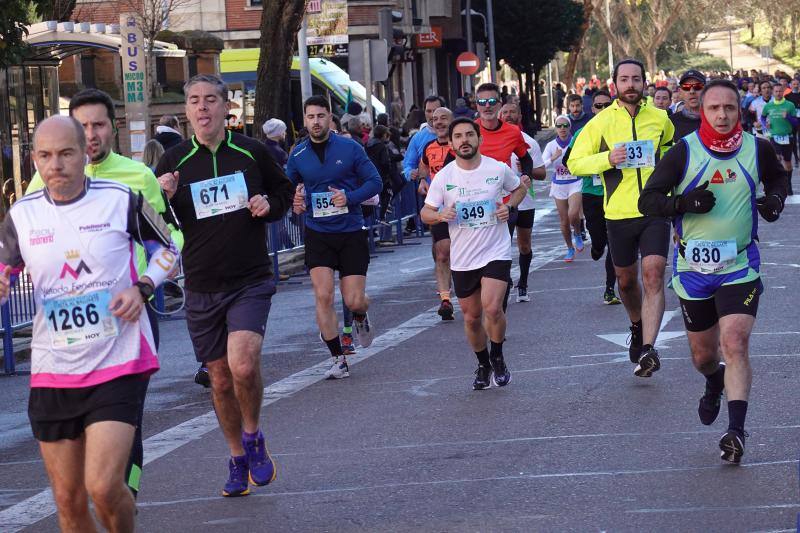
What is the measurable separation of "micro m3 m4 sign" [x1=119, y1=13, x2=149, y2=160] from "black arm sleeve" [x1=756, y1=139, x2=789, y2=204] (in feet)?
34.7

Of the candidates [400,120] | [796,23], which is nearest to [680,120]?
[400,120]

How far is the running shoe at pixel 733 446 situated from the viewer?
25.3 ft

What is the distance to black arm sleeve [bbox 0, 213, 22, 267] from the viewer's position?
19.5 ft

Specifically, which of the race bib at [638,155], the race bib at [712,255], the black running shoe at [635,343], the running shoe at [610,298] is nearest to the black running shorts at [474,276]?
the black running shoe at [635,343]

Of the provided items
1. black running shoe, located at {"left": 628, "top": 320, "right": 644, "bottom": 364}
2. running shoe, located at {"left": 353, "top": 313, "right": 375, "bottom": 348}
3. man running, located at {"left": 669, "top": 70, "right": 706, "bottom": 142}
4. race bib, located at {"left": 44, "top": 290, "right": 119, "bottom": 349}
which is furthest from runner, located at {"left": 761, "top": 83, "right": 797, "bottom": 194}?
race bib, located at {"left": 44, "top": 290, "right": 119, "bottom": 349}

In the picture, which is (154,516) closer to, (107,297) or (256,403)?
(256,403)

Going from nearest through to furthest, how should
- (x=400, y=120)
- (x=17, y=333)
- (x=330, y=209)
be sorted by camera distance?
(x=330, y=209) → (x=17, y=333) → (x=400, y=120)

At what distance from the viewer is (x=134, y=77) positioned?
59.4 ft

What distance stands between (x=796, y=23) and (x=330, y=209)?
9519 cm

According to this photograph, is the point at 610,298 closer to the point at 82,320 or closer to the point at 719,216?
the point at 719,216

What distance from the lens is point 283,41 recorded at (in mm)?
24531

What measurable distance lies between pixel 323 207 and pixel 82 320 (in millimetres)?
6008

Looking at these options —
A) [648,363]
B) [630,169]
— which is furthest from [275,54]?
[648,363]

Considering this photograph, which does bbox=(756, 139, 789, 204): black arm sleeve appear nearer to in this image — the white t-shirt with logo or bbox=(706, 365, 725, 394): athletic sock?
bbox=(706, 365, 725, 394): athletic sock
